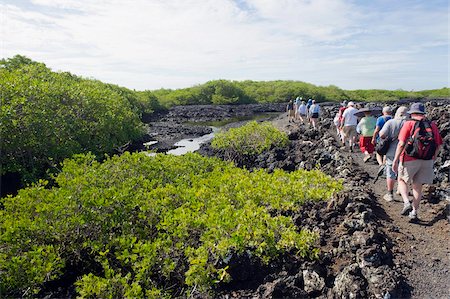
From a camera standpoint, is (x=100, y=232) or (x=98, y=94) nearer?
(x=100, y=232)

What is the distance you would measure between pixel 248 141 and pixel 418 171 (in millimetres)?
10166

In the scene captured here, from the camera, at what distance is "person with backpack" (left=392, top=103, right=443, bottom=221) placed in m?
5.74

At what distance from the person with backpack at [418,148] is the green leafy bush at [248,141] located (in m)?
9.25

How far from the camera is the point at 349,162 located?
33.9 feet

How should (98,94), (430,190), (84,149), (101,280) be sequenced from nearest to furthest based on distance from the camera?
(101,280) → (430,190) → (84,149) → (98,94)

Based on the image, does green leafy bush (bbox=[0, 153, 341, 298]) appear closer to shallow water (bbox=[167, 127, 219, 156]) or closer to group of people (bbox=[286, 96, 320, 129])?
group of people (bbox=[286, 96, 320, 129])

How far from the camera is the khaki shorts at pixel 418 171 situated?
19.4 ft

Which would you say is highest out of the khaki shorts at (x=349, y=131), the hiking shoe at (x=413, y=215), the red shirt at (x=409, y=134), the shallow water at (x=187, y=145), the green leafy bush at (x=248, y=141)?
the red shirt at (x=409, y=134)

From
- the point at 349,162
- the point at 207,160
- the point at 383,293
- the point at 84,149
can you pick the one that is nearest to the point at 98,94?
the point at 84,149

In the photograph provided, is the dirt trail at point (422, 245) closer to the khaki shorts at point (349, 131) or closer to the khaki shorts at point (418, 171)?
the khaki shorts at point (418, 171)

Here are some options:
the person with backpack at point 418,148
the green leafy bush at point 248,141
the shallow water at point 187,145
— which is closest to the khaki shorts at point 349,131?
the green leafy bush at point 248,141

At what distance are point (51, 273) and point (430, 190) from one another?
7.04m

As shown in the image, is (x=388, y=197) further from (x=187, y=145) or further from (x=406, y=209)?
(x=187, y=145)

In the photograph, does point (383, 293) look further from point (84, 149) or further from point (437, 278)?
point (84, 149)
